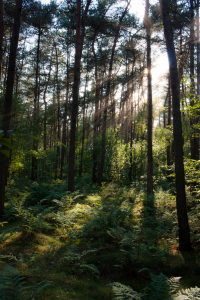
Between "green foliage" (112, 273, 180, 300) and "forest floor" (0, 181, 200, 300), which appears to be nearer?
"green foliage" (112, 273, 180, 300)

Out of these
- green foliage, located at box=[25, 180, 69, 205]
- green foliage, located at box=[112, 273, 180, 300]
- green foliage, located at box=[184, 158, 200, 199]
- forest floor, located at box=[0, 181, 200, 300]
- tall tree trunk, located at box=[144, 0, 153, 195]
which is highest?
tall tree trunk, located at box=[144, 0, 153, 195]

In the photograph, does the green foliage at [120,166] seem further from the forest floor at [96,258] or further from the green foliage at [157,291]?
the green foliage at [157,291]

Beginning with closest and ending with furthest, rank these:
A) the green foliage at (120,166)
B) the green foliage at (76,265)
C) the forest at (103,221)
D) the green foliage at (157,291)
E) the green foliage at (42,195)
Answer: the green foliage at (157,291) → the forest at (103,221) → the green foliage at (76,265) → the green foliage at (42,195) → the green foliage at (120,166)

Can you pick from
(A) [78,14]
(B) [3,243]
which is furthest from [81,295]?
(A) [78,14]

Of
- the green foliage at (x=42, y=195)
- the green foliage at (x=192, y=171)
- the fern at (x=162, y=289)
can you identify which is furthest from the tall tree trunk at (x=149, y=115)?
the fern at (x=162, y=289)

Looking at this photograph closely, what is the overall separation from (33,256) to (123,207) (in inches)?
149

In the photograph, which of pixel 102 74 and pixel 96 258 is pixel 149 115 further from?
pixel 102 74

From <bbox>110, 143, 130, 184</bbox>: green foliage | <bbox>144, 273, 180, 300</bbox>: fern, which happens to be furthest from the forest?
<bbox>110, 143, 130, 184</bbox>: green foliage

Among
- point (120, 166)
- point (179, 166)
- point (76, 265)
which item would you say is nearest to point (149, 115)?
point (179, 166)

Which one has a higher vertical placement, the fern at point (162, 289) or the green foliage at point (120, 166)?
the green foliage at point (120, 166)

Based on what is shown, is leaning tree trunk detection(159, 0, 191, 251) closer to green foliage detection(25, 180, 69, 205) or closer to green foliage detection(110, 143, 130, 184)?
green foliage detection(25, 180, 69, 205)

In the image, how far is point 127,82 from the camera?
21.2m

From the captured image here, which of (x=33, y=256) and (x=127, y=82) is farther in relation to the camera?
(x=127, y=82)

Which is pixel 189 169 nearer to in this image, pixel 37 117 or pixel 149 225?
A: pixel 149 225
